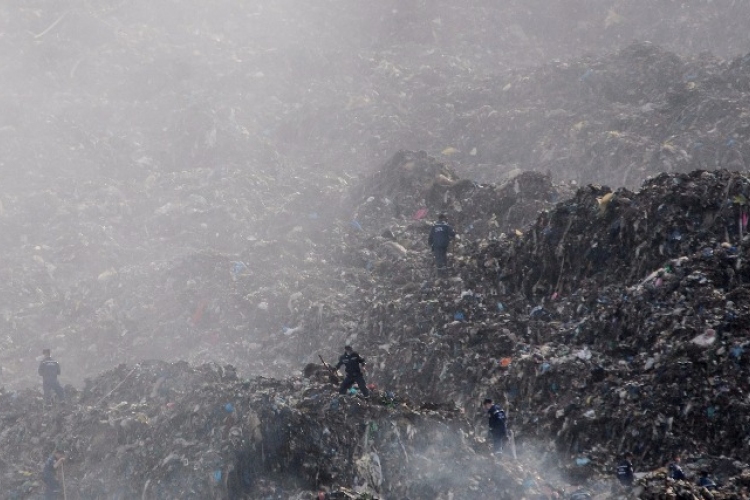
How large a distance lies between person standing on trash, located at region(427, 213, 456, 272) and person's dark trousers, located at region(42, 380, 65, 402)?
A: 680 cm

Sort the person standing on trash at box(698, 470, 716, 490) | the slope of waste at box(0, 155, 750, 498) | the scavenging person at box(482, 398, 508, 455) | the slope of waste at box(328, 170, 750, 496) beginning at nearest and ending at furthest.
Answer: the person standing on trash at box(698, 470, 716, 490), the slope of waste at box(328, 170, 750, 496), the slope of waste at box(0, 155, 750, 498), the scavenging person at box(482, 398, 508, 455)

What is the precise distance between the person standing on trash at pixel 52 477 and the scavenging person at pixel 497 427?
6.28 metres

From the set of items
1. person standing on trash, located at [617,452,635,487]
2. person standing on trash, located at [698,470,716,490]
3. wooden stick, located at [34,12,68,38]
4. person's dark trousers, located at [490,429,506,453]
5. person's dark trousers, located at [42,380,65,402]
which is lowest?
person's dark trousers, located at [42,380,65,402]

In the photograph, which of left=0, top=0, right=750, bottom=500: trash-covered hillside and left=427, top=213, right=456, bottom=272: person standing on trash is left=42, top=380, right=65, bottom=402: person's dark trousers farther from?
left=427, top=213, right=456, bottom=272: person standing on trash

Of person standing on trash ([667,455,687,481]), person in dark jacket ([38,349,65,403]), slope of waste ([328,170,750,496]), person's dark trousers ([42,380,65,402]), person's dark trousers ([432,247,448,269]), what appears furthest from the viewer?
person's dark trousers ([432,247,448,269])

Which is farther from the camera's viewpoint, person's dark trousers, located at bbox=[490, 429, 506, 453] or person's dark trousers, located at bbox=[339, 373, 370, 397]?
person's dark trousers, located at bbox=[339, 373, 370, 397]

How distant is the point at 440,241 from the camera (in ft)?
45.2

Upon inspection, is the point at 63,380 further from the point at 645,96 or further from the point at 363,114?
the point at 645,96

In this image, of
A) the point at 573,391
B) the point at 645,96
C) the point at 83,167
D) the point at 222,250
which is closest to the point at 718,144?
the point at 645,96

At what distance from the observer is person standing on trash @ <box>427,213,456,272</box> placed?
13.7 m

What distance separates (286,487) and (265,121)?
14892 mm

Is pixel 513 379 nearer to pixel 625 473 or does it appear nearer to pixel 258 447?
pixel 625 473

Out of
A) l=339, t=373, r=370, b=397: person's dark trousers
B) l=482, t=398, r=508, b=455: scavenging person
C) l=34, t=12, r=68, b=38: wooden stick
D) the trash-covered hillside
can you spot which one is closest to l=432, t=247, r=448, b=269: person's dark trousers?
the trash-covered hillside

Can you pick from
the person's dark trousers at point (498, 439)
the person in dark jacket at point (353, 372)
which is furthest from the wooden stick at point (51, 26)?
the person's dark trousers at point (498, 439)
